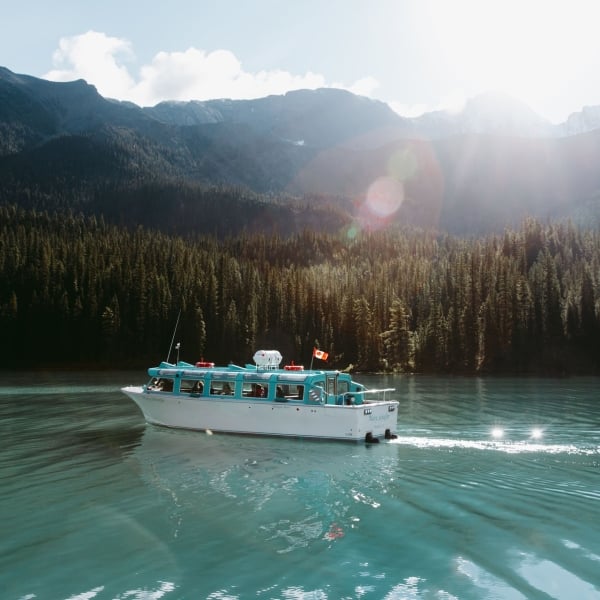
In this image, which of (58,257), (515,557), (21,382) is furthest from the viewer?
(58,257)

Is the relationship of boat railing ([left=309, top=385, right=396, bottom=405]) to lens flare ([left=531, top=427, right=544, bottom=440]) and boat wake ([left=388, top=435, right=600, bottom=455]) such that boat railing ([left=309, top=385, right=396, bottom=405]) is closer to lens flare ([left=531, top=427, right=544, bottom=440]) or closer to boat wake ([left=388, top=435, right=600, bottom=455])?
boat wake ([left=388, top=435, right=600, bottom=455])

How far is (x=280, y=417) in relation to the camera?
36.5m

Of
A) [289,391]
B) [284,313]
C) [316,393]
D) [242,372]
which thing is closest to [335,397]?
[316,393]

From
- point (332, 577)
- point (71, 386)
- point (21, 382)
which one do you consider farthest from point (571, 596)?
point (21, 382)

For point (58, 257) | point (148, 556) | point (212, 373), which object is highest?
point (58, 257)

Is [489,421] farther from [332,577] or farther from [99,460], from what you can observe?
[332,577]

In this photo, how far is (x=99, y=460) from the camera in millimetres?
30688

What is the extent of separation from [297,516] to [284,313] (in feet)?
433

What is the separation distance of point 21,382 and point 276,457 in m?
70.6

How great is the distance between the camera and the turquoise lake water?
1542cm

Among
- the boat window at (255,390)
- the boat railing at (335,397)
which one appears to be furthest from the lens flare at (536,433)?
the boat window at (255,390)

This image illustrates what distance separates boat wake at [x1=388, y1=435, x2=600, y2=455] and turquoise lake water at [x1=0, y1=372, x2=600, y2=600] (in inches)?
7.5

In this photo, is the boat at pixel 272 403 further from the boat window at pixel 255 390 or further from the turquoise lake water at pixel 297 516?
the turquoise lake water at pixel 297 516

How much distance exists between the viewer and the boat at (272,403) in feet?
117
